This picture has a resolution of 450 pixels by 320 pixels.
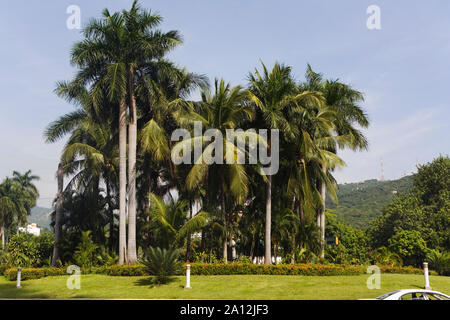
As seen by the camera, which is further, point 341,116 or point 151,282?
point 341,116

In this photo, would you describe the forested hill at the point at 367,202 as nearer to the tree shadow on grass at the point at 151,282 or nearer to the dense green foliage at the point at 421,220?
the dense green foliage at the point at 421,220

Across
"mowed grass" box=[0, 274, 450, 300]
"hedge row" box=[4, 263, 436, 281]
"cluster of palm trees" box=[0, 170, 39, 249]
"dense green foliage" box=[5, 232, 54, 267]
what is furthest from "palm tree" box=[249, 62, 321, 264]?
"cluster of palm trees" box=[0, 170, 39, 249]

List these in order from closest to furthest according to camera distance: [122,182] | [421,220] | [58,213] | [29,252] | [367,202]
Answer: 1. [122,182]
2. [58,213]
3. [29,252]
4. [421,220]
5. [367,202]

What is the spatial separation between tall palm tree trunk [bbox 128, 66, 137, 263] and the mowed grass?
3244 millimetres

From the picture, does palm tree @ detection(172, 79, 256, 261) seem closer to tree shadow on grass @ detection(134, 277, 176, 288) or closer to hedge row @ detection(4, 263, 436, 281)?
hedge row @ detection(4, 263, 436, 281)

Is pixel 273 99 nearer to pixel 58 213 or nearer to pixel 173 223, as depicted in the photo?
pixel 173 223

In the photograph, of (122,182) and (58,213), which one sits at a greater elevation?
(122,182)

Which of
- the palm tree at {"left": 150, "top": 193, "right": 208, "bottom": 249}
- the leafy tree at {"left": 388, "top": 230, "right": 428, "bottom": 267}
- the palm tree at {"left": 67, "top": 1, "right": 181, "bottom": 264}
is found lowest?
the leafy tree at {"left": 388, "top": 230, "right": 428, "bottom": 267}

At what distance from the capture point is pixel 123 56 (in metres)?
24.2

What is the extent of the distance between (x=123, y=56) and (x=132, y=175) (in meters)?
6.92

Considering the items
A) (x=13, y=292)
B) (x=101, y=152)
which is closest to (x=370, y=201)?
(x=101, y=152)

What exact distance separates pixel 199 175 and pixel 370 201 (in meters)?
84.5

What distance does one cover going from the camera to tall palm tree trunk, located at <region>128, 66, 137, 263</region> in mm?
22906

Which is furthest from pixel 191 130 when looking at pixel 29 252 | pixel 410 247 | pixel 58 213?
pixel 410 247
